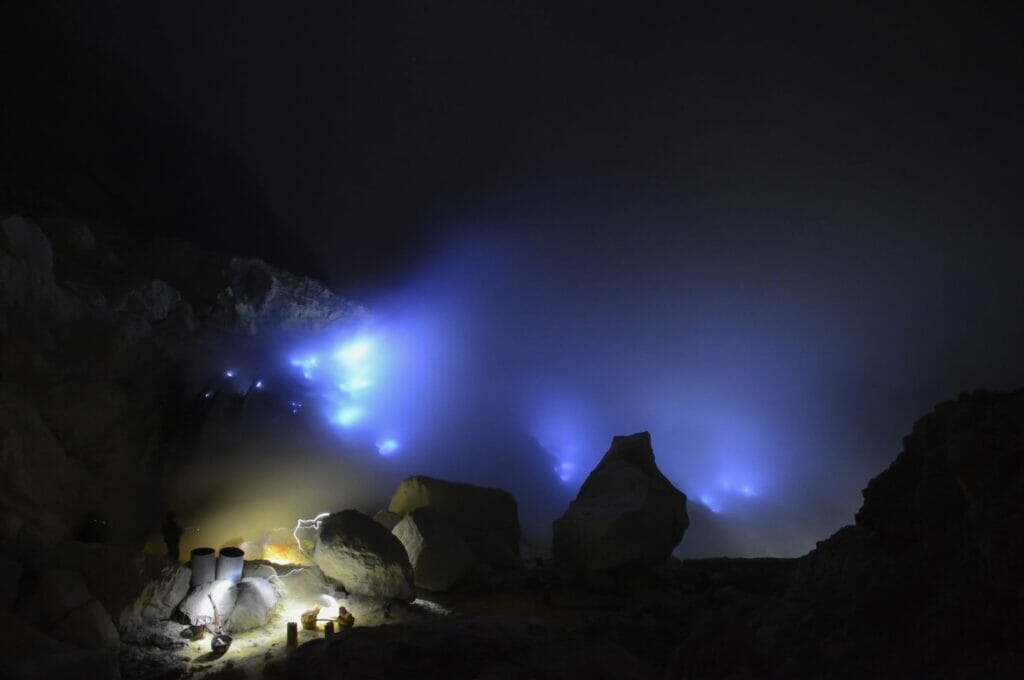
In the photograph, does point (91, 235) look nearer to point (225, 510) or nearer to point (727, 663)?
point (225, 510)

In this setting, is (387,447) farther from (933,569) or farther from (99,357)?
(933,569)

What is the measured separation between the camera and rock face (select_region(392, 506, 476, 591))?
9953mm

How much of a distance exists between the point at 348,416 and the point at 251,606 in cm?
889

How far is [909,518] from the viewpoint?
308 centimetres

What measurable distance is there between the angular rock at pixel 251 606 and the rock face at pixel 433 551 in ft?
9.07

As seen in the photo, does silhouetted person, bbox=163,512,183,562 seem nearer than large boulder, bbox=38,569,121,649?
No

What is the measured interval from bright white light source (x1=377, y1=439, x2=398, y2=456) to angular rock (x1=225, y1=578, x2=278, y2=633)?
28.3 feet

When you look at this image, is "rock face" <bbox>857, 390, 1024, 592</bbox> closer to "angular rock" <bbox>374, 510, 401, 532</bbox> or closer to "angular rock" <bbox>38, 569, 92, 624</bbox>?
"angular rock" <bbox>38, 569, 92, 624</bbox>

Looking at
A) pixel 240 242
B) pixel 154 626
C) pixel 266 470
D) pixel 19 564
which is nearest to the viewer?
pixel 19 564

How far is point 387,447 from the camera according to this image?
1694 cm

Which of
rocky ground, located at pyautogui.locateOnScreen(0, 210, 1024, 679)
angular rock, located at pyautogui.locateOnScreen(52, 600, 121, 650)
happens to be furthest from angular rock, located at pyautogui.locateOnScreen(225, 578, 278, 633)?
angular rock, located at pyautogui.locateOnScreen(52, 600, 121, 650)

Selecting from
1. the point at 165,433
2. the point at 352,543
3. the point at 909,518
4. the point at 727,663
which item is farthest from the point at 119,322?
the point at 909,518

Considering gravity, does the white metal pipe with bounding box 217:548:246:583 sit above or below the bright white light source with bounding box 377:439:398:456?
below

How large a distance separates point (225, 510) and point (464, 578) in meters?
5.21
